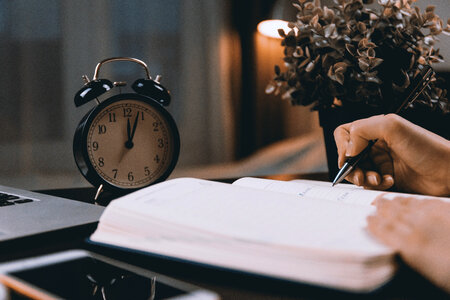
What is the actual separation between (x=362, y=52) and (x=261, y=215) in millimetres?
684

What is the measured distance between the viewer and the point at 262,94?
1.44m

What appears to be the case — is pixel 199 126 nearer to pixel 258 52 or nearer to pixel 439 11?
pixel 258 52

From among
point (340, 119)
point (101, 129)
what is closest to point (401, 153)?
point (340, 119)

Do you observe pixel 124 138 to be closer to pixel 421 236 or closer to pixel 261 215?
pixel 261 215

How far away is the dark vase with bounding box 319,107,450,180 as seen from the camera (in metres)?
1.00

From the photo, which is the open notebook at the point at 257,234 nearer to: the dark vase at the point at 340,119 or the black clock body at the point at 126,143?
the black clock body at the point at 126,143

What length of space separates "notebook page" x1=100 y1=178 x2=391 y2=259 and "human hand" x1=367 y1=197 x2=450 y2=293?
2cm

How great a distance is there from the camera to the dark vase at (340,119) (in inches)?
39.3

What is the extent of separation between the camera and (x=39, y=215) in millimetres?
554

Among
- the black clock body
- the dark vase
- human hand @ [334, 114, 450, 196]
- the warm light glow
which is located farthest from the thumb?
the warm light glow

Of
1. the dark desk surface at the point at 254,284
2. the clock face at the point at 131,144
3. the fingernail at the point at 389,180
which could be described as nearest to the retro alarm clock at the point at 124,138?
the clock face at the point at 131,144

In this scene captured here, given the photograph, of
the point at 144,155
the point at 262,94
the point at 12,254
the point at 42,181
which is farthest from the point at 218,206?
the point at 262,94

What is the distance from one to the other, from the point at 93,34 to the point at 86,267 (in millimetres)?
896

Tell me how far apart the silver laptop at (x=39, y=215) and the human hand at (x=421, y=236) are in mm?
360
